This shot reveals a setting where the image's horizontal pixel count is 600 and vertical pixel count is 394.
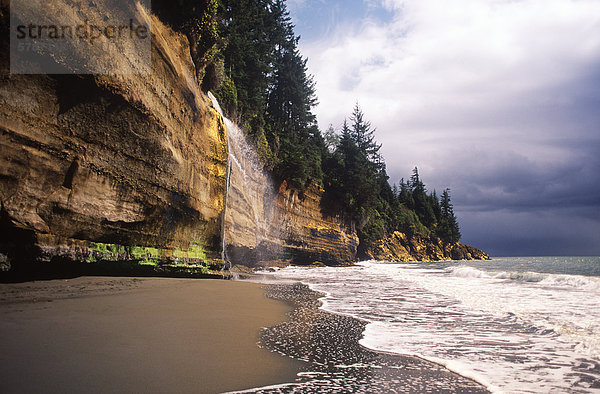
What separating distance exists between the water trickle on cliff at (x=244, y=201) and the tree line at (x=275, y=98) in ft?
4.20

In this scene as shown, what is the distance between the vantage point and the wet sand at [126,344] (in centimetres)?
236

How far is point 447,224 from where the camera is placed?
8538 centimetres

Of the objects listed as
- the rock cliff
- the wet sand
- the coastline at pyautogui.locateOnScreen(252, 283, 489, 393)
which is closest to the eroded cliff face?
the rock cliff

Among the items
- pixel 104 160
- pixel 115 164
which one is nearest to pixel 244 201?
pixel 115 164

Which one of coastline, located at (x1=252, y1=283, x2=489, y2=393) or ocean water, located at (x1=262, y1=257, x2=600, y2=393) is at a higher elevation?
coastline, located at (x1=252, y1=283, x2=489, y2=393)

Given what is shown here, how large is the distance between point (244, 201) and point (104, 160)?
10.0 m

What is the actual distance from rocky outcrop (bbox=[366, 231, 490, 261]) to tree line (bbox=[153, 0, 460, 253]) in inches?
163

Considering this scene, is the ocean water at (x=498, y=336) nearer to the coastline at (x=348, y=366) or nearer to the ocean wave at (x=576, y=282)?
the coastline at (x=348, y=366)

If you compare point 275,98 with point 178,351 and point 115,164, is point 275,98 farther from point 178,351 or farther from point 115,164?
point 178,351

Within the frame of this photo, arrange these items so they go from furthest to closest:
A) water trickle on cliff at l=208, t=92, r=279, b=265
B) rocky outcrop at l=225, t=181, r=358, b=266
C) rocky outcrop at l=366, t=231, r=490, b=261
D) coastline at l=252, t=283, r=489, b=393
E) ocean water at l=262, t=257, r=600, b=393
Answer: rocky outcrop at l=366, t=231, r=490, b=261 < rocky outcrop at l=225, t=181, r=358, b=266 < water trickle on cliff at l=208, t=92, r=279, b=265 < ocean water at l=262, t=257, r=600, b=393 < coastline at l=252, t=283, r=489, b=393

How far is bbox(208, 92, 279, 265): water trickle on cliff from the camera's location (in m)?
14.5

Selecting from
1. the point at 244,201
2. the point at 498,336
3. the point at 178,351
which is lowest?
the point at 498,336

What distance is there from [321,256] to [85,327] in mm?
28087

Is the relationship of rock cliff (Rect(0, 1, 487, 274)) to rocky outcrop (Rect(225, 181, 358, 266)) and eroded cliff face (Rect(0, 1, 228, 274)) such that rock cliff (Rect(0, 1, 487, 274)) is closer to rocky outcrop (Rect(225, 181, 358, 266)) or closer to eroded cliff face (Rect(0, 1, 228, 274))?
eroded cliff face (Rect(0, 1, 228, 274))
